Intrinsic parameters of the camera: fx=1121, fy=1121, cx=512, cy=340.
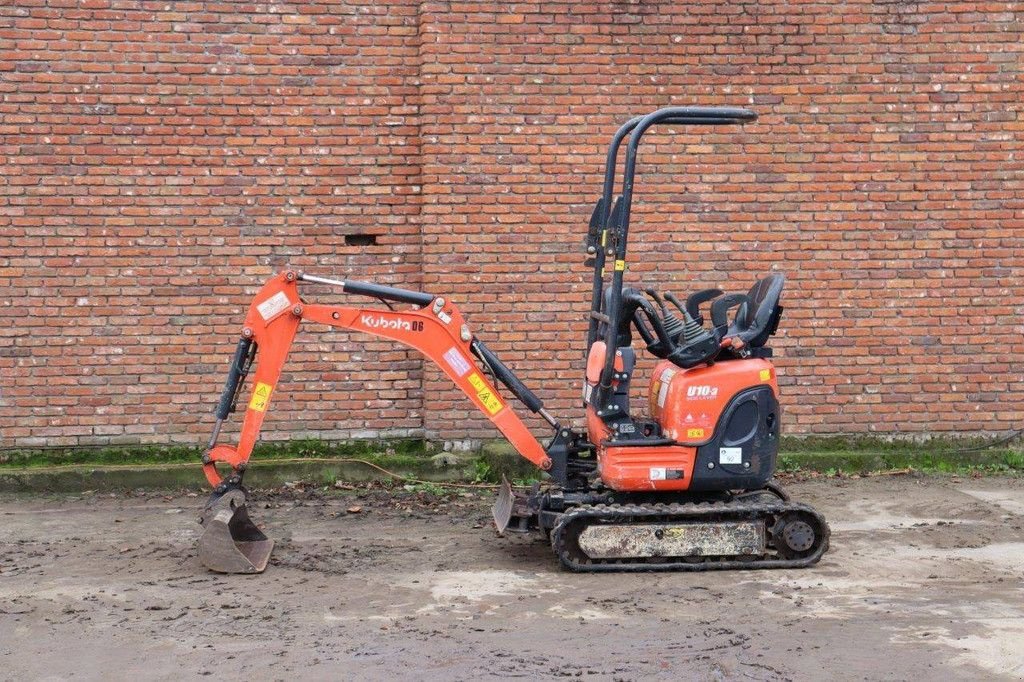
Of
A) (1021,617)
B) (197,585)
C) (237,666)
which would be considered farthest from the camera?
(197,585)

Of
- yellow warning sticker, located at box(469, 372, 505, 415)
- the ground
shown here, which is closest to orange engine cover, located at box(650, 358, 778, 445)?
the ground

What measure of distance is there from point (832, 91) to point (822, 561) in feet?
14.4

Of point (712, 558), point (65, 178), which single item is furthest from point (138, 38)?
point (712, 558)

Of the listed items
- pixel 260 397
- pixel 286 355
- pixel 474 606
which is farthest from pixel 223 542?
pixel 474 606

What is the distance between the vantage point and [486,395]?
6887 mm

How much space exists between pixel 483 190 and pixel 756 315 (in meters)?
3.21

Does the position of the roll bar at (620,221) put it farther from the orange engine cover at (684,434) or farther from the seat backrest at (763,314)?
the seat backrest at (763,314)

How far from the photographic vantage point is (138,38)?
900 cm

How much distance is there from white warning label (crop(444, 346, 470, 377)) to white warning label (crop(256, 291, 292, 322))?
1.02m

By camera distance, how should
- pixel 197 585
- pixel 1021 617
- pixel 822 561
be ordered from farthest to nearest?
pixel 822 561
pixel 197 585
pixel 1021 617

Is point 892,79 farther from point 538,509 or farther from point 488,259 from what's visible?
point 538,509

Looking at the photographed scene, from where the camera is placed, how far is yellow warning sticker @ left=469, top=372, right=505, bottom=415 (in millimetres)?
6859

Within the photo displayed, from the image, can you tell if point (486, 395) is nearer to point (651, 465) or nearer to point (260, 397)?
point (651, 465)

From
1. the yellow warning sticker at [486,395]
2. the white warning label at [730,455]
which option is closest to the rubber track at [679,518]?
the white warning label at [730,455]
